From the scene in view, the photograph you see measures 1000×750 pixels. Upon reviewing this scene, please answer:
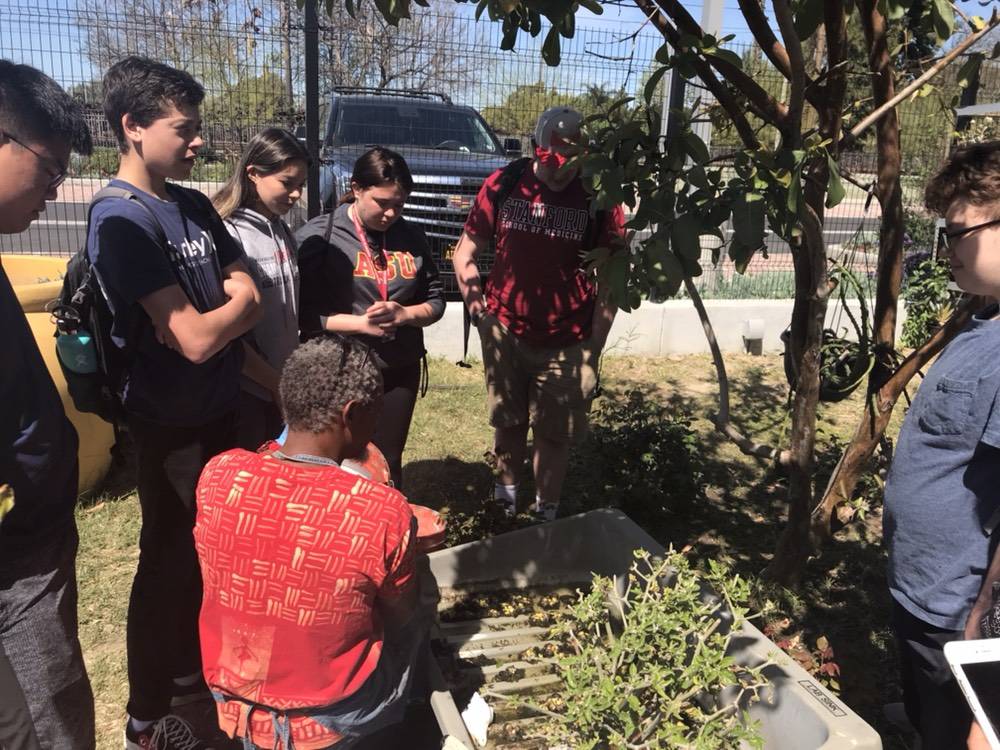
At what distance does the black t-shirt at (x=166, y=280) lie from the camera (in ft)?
6.17

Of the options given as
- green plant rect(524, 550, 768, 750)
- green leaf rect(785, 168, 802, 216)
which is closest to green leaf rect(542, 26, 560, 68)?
green leaf rect(785, 168, 802, 216)

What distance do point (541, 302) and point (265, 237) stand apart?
115 cm

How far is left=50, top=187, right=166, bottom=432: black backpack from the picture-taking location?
76.3 inches

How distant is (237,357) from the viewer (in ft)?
7.44

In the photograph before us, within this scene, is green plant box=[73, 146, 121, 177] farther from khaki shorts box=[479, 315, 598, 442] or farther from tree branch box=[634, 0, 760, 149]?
tree branch box=[634, 0, 760, 149]

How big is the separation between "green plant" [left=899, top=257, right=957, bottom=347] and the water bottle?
5.31m

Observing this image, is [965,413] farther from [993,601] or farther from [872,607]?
[872,607]

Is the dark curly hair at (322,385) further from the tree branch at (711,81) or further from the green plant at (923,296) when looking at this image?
the green plant at (923,296)

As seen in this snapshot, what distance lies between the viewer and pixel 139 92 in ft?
6.33

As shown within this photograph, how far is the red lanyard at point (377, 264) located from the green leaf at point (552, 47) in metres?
1.15

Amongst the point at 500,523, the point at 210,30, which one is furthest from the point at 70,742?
the point at 210,30

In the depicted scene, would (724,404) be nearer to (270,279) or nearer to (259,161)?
(270,279)

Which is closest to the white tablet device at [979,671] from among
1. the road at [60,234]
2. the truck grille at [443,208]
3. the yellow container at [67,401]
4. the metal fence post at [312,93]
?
the yellow container at [67,401]

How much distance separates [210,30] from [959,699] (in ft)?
18.1
